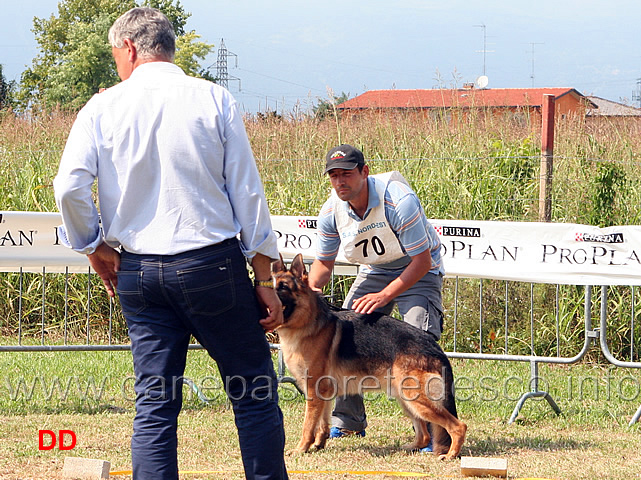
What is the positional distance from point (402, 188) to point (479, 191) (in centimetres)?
409

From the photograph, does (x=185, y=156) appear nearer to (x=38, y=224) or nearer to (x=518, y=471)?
(x=518, y=471)

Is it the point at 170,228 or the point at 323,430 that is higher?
the point at 170,228

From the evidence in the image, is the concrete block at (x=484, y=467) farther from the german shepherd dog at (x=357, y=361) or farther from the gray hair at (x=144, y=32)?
the gray hair at (x=144, y=32)

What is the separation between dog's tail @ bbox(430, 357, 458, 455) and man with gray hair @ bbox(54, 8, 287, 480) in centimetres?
197

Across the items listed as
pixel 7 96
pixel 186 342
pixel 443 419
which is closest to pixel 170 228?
pixel 186 342

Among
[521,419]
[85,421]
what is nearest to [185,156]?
[85,421]

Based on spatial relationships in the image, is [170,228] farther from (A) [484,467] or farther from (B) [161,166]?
(A) [484,467]

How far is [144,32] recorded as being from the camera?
2.98 m

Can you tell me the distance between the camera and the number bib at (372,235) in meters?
4.91

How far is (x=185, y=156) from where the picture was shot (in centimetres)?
284

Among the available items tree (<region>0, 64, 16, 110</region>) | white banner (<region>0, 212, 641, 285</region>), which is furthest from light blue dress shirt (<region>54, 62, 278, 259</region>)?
tree (<region>0, 64, 16, 110</region>)

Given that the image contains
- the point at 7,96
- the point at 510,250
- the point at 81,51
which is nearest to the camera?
the point at 510,250

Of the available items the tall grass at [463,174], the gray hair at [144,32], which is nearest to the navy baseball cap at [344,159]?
the gray hair at [144,32]

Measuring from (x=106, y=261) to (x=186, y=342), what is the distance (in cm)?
45
